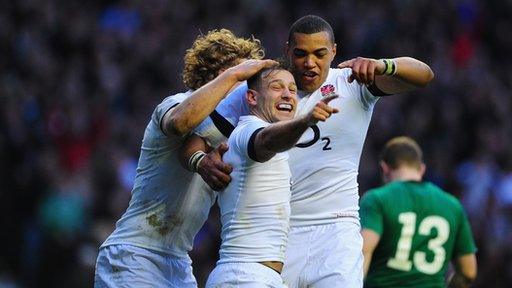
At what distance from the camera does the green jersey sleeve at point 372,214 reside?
1000 centimetres

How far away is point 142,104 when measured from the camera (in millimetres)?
17312

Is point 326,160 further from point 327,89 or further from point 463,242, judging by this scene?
point 463,242

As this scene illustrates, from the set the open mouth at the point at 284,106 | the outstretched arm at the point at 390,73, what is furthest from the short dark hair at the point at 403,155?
the open mouth at the point at 284,106

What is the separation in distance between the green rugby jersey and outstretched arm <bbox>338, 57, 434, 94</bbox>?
7.15 ft

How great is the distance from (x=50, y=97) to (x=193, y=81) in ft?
30.4


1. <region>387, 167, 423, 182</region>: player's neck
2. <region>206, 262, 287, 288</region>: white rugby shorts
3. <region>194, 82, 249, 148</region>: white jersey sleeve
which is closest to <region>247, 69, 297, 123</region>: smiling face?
<region>194, 82, 249, 148</region>: white jersey sleeve

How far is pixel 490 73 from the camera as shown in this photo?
18594 millimetres

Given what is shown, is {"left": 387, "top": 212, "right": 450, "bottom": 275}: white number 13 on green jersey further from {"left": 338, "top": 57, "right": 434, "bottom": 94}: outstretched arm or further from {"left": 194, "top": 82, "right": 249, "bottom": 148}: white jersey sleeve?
{"left": 194, "top": 82, "right": 249, "bottom": 148}: white jersey sleeve

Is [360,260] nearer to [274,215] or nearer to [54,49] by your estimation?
[274,215]

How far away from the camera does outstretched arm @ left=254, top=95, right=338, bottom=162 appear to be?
6.75 metres

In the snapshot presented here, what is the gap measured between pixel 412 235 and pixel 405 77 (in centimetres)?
245

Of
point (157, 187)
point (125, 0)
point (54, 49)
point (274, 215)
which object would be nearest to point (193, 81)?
point (157, 187)

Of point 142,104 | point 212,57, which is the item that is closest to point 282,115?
point 212,57

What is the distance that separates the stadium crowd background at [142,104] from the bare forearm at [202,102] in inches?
286
